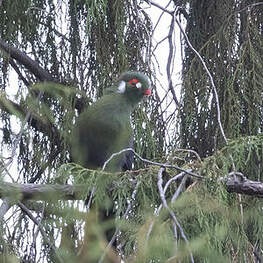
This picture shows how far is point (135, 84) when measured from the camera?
315cm

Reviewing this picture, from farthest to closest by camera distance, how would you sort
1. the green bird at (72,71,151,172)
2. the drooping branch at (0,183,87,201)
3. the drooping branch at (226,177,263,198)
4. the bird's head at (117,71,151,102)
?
1. the green bird at (72,71,151,172)
2. the bird's head at (117,71,151,102)
3. the drooping branch at (226,177,263,198)
4. the drooping branch at (0,183,87,201)

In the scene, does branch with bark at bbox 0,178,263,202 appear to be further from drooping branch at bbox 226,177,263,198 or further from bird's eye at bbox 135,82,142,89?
bird's eye at bbox 135,82,142,89

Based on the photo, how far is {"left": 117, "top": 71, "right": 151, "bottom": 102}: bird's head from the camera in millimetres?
3083

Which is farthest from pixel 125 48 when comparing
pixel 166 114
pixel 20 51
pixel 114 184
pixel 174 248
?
pixel 174 248

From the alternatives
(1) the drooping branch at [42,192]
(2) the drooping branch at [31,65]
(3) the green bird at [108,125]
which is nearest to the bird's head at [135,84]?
(3) the green bird at [108,125]

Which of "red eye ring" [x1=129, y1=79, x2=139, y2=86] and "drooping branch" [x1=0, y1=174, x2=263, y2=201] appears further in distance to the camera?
"red eye ring" [x1=129, y1=79, x2=139, y2=86]

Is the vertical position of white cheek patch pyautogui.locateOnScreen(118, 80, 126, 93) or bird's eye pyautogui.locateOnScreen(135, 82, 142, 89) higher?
white cheek patch pyautogui.locateOnScreen(118, 80, 126, 93)

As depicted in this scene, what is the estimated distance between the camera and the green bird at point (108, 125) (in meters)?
3.20

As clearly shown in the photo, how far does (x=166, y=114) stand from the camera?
308 cm

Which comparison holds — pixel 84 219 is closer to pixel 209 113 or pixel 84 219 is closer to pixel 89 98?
pixel 209 113

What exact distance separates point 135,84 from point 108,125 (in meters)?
0.27

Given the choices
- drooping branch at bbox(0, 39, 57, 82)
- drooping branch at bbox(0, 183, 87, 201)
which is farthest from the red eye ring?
drooping branch at bbox(0, 183, 87, 201)

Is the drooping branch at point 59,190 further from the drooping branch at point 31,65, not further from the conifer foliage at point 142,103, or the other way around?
the drooping branch at point 31,65

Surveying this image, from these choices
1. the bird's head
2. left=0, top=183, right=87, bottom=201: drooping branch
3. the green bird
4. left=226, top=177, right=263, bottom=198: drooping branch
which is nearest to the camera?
left=0, top=183, right=87, bottom=201: drooping branch
